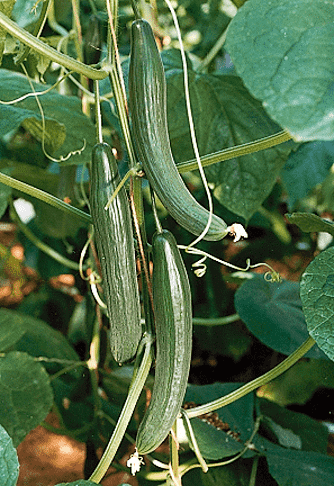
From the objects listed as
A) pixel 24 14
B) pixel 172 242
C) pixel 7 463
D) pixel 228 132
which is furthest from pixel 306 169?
pixel 7 463

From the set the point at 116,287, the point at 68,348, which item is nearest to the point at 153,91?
the point at 116,287

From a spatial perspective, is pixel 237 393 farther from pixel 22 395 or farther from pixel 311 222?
pixel 22 395

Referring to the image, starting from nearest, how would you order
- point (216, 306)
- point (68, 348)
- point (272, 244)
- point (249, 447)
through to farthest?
point (249, 447)
point (68, 348)
point (216, 306)
point (272, 244)

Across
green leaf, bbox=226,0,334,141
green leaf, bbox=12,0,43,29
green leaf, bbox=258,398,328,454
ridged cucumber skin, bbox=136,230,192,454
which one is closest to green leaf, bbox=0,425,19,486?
ridged cucumber skin, bbox=136,230,192,454

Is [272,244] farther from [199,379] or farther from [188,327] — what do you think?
[188,327]

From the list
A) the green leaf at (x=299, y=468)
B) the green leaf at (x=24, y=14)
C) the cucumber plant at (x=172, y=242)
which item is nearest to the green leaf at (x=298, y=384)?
the cucumber plant at (x=172, y=242)

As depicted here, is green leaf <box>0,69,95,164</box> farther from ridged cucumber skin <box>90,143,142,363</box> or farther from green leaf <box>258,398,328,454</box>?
green leaf <box>258,398,328,454</box>

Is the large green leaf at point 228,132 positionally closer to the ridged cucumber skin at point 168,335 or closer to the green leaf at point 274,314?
the green leaf at point 274,314

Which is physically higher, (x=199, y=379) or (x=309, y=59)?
(x=309, y=59)
